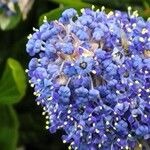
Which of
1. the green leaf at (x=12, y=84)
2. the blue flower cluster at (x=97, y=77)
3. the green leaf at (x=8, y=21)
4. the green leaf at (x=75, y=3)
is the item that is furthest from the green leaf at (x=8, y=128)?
the blue flower cluster at (x=97, y=77)

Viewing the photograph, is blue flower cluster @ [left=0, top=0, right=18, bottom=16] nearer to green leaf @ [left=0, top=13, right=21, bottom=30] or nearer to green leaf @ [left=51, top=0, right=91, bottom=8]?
green leaf @ [left=0, top=13, right=21, bottom=30]

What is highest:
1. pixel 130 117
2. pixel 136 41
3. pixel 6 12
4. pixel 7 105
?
pixel 136 41

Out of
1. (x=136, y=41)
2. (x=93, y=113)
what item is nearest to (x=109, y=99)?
(x=93, y=113)

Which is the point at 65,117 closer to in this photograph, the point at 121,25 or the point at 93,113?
the point at 93,113

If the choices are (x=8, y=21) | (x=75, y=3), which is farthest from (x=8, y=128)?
(x=75, y=3)

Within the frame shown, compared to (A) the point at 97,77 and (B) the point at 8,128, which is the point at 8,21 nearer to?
(B) the point at 8,128

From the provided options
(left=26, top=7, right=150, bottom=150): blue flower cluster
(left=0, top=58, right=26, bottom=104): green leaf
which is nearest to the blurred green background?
(left=0, top=58, right=26, bottom=104): green leaf

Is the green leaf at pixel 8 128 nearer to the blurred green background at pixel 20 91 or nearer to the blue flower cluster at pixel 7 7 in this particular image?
the blurred green background at pixel 20 91
